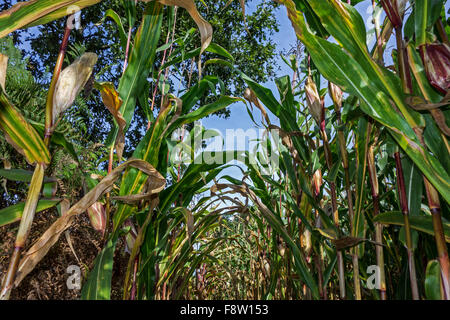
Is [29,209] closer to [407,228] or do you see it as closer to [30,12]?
[30,12]

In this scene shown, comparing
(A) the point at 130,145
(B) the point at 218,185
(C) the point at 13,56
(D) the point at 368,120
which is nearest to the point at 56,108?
(B) the point at 218,185

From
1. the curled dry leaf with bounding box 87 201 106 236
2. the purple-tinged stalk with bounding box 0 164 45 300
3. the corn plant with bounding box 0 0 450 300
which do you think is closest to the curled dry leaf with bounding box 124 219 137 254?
the corn plant with bounding box 0 0 450 300

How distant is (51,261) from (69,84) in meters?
0.85

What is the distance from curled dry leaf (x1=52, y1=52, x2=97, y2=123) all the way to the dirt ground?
0.60 metres

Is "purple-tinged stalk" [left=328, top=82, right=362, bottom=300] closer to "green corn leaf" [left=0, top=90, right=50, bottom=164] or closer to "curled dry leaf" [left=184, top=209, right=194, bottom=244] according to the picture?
"curled dry leaf" [left=184, top=209, right=194, bottom=244]

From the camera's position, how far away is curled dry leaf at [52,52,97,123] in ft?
1.60

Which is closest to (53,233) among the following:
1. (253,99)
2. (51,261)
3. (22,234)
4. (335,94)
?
(22,234)

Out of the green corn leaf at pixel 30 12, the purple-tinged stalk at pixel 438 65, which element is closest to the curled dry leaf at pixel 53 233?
the green corn leaf at pixel 30 12

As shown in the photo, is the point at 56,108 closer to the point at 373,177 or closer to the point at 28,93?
the point at 373,177

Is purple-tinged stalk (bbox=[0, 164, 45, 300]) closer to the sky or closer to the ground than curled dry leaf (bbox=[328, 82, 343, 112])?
closer to the ground

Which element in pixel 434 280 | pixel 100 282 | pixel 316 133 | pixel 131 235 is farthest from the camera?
pixel 316 133

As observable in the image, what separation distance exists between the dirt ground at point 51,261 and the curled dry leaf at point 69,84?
0.60 meters

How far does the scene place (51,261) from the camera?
1094 mm
